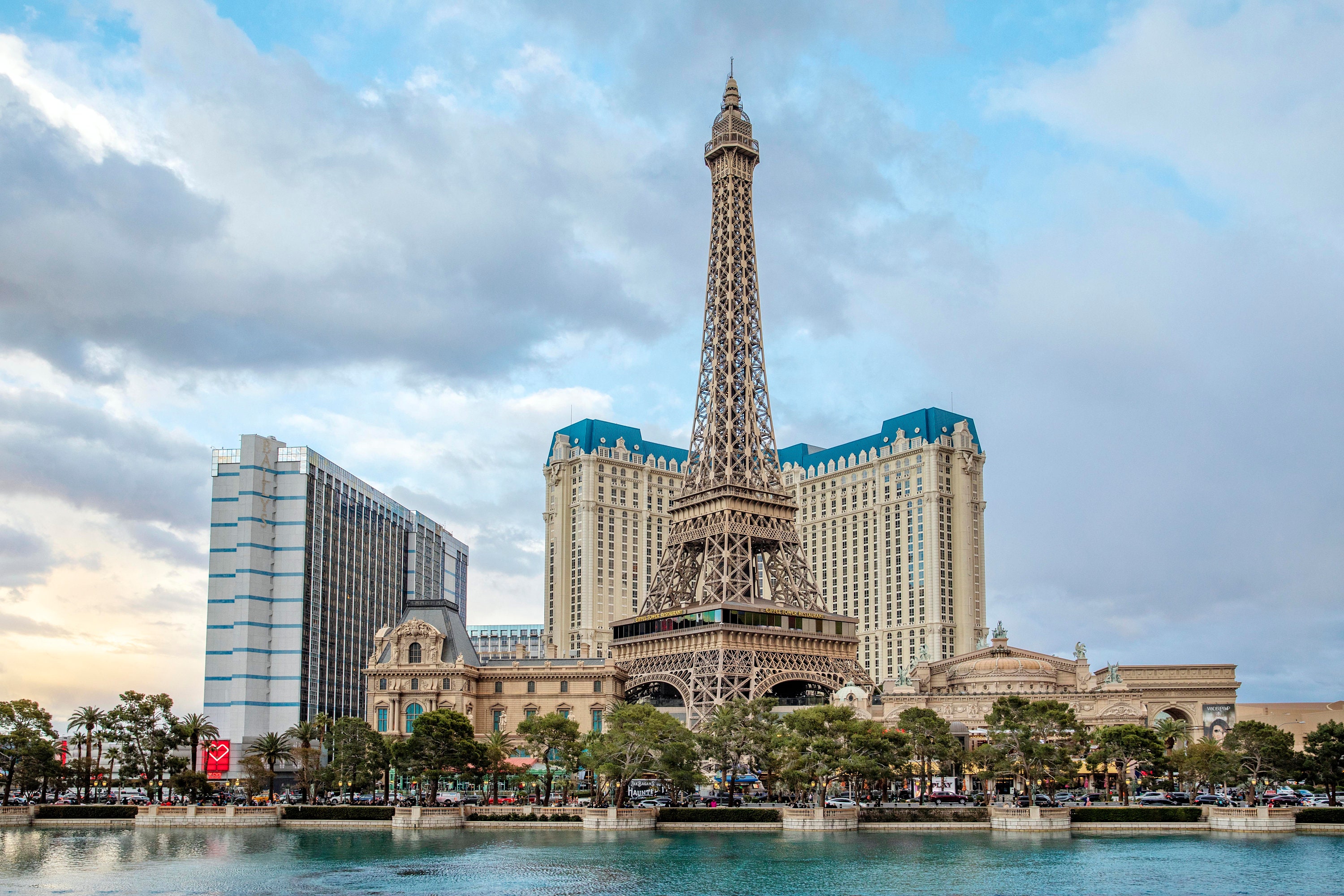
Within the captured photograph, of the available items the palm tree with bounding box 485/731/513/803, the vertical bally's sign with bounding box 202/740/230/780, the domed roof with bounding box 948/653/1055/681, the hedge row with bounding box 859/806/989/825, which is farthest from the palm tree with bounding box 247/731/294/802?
the domed roof with bounding box 948/653/1055/681

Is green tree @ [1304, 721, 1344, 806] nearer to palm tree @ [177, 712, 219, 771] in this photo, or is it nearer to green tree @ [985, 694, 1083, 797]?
green tree @ [985, 694, 1083, 797]

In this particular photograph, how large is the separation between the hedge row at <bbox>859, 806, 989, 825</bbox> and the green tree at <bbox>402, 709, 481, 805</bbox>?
33173 mm

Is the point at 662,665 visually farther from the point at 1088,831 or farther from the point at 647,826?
the point at 1088,831

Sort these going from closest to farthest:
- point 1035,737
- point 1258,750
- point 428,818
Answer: point 1035,737 < point 1258,750 < point 428,818

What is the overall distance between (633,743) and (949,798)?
1178 inches

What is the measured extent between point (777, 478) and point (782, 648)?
23371mm

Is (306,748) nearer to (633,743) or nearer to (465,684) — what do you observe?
(465,684)

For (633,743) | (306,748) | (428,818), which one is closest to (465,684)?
(306,748)

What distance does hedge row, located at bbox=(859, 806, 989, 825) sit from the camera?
97500mm

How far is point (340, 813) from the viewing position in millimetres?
104250

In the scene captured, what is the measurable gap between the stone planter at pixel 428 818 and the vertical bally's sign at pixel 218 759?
48906mm

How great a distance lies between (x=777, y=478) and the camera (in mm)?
149750

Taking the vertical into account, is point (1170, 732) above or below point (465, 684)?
below

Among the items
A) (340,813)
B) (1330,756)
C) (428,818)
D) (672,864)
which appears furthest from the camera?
(340,813)
